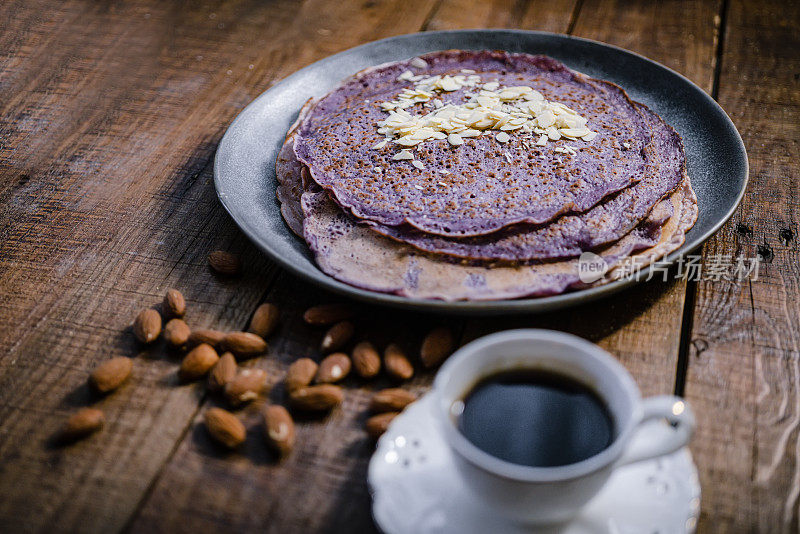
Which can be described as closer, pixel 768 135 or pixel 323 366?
pixel 323 366

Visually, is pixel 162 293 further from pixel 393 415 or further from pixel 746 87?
pixel 746 87

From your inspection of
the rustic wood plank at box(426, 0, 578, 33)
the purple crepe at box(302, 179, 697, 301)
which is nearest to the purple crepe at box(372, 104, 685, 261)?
the purple crepe at box(302, 179, 697, 301)

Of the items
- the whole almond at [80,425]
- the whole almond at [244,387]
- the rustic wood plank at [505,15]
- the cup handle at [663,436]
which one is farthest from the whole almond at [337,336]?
the rustic wood plank at [505,15]

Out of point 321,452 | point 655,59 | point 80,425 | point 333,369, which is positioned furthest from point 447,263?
point 655,59

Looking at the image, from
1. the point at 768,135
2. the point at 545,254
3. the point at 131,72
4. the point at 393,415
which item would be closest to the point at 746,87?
the point at 768,135

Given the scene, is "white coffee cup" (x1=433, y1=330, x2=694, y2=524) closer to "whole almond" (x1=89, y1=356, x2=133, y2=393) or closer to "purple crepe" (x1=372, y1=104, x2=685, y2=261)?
"purple crepe" (x1=372, y1=104, x2=685, y2=261)

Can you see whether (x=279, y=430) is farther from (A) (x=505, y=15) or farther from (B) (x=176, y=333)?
(A) (x=505, y=15)
